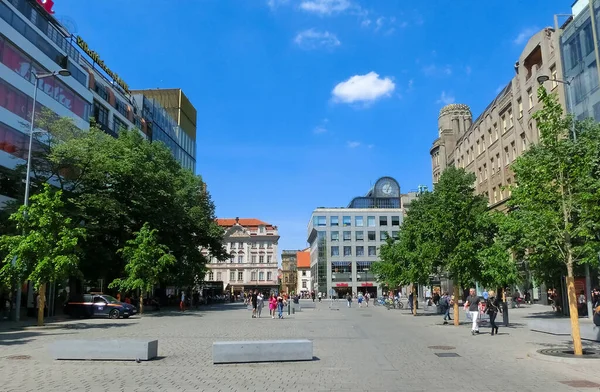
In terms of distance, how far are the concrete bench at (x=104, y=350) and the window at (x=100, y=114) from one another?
42148 millimetres

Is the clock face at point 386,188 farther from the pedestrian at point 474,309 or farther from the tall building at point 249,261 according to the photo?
the pedestrian at point 474,309

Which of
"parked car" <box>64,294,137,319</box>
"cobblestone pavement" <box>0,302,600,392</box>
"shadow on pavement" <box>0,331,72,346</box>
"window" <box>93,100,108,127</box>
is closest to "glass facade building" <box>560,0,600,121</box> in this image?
"cobblestone pavement" <box>0,302,600,392</box>

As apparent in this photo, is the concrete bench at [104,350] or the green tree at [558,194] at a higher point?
the green tree at [558,194]

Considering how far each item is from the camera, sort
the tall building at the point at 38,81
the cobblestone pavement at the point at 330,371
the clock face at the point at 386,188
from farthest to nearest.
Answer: the clock face at the point at 386,188 → the tall building at the point at 38,81 → the cobblestone pavement at the point at 330,371

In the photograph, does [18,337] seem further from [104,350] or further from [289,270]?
[289,270]

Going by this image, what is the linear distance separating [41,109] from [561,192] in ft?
115

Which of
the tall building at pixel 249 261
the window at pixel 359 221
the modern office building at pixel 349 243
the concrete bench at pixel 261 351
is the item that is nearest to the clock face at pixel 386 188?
the modern office building at pixel 349 243

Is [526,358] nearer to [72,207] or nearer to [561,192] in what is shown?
[561,192]

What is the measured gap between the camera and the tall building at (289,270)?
158m

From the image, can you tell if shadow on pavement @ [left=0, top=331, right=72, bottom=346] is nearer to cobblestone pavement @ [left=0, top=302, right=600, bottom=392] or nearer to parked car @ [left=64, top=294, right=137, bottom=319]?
cobblestone pavement @ [left=0, top=302, right=600, bottom=392]

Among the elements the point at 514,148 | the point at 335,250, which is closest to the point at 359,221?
the point at 335,250

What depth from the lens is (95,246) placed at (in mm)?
36438

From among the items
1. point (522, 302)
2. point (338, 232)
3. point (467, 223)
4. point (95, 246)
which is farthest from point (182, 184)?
point (338, 232)

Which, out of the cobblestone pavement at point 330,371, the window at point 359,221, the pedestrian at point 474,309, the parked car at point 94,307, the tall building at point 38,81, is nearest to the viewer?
the cobblestone pavement at point 330,371
